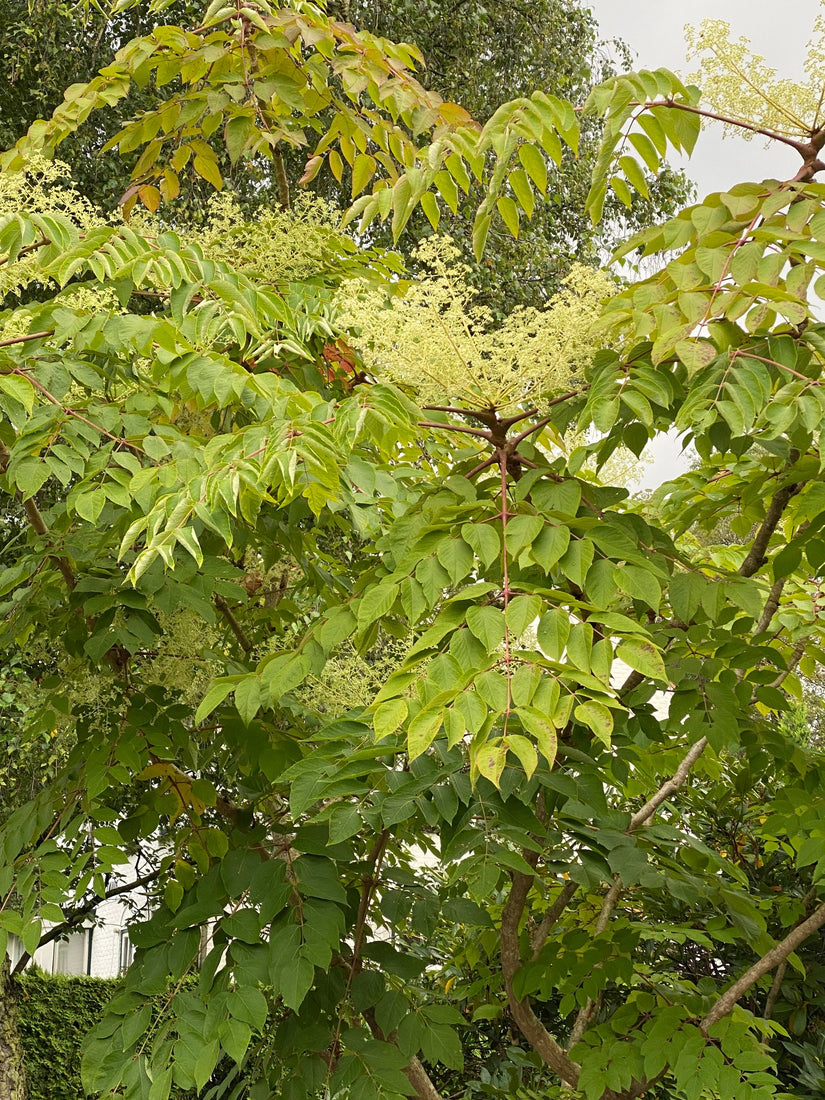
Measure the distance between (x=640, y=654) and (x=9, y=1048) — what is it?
498 cm

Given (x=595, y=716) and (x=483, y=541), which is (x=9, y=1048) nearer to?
(x=483, y=541)

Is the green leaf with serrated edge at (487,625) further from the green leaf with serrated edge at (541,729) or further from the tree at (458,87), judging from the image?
the tree at (458,87)

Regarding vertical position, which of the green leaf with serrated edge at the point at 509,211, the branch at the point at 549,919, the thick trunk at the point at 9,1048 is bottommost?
the thick trunk at the point at 9,1048

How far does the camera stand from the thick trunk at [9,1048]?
16.7 feet

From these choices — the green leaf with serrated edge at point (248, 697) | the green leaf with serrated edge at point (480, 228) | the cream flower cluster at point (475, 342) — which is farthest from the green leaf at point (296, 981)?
the green leaf with serrated edge at point (480, 228)

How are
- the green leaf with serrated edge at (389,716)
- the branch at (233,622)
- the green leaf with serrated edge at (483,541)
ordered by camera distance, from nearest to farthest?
the green leaf with serrated edge at (389,716) → the green leaf with serrated edge at (483,541) → the branch at (233,622)

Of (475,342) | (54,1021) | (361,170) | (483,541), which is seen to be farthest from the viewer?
(54,1021)

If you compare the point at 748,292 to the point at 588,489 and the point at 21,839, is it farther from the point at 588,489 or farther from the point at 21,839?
the point at 21,839

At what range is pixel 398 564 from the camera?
1636mm

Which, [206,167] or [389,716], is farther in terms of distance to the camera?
[206,167]

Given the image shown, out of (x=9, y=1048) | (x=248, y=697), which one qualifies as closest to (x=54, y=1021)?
(x=9, y=1048)

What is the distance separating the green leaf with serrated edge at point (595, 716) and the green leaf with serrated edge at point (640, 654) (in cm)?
11

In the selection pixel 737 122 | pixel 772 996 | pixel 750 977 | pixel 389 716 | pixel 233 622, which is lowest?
pixel 772 996

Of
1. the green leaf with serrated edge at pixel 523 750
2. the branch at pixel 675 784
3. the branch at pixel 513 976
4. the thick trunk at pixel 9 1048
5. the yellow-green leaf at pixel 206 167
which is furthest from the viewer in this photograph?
the thick trunk at pixel 9 1048
